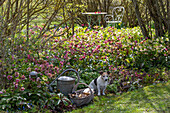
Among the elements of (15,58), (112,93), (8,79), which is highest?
A: (15,58)

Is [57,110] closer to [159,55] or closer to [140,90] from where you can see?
[140,90]

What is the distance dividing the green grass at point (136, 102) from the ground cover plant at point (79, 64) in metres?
0.35

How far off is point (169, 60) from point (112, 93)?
2.34 m

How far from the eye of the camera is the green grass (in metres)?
4.10

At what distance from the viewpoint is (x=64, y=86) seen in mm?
4602

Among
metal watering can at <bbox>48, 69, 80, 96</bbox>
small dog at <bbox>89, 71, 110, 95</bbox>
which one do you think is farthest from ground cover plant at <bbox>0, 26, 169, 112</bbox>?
small dog at <bbox>89, 71, 110, 95</bbox>

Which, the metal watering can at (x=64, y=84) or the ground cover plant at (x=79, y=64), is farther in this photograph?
the metal watering can at (x=64, y=84)

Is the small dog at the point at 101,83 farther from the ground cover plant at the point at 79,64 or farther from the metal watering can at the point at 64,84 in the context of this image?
the metal watering can at the point at 64,84

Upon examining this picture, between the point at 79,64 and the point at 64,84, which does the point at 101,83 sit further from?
the point at 79,64

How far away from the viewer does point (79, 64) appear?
5.74 meters

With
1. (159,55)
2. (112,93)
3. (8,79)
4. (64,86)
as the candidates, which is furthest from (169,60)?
(8,79)

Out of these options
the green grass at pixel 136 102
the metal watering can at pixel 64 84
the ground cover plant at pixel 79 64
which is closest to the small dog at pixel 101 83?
the green grass at pixel 136 102

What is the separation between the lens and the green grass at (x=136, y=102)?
410 cm

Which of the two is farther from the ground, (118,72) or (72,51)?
(72,51)
